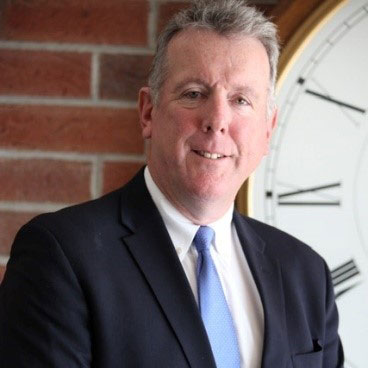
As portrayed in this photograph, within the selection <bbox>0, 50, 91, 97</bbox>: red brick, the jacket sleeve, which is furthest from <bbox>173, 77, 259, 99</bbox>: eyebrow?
<bbox>0, 50, 91, 97</bbox>: red brick

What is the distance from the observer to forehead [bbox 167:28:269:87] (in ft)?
4.24

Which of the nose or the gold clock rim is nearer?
the nose

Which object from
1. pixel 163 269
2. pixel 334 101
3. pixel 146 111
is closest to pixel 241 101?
pixel 146 111

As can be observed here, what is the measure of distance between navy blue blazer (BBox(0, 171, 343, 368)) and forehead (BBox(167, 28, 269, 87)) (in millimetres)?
192

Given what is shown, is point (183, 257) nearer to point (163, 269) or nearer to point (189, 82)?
point (163, 269)

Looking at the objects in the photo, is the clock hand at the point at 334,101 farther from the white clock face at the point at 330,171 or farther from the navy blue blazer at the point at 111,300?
the navy blue blazer at the point at 111,300

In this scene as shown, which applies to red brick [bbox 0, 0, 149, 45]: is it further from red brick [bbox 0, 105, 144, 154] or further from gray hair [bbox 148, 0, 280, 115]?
gray hair [bbox 148, 0, 280, 115]

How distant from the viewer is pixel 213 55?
1.29 m

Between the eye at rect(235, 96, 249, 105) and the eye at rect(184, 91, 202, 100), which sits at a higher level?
the eye at rect(184, 91, 202, 100)

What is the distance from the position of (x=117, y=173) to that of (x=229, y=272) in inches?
15.6

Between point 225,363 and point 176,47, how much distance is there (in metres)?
0.47

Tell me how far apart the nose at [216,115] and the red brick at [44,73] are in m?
0.45

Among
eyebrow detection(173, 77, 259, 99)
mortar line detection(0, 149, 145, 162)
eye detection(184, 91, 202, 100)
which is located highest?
mortar line detection(0, 149, 145, 162)

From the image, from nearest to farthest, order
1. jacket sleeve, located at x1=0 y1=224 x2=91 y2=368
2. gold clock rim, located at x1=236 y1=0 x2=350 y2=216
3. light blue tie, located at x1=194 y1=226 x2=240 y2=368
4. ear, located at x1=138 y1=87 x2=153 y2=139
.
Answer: jacket sleeve, located at x1=0 y1=224 x2=91 y2=368 < light blue tie, located at x1=194 y1=226 x2=240 y2=368 < ear, located at x1=138 y1=87 x2=153 y2=139 < gold clock rim, located at x1=236 y1=0 x2=350 y2=216
